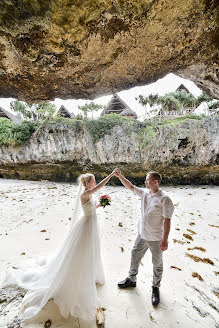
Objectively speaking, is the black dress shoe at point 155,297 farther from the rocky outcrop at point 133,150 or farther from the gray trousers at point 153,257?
the rocky outcrop at point 133,150

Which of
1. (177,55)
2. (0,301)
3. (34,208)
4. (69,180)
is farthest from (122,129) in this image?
(0,301)

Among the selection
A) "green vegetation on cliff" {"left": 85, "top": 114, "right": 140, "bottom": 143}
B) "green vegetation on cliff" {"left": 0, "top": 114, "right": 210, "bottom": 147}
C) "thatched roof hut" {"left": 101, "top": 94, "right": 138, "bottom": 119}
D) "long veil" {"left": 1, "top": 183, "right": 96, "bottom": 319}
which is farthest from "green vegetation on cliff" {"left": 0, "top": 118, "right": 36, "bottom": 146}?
"long veil" {"left": 1, "top": 183, "right": 96, "bottom": 319}

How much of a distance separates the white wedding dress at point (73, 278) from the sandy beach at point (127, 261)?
109mm

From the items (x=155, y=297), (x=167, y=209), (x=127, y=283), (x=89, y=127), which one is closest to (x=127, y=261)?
(x=127, y=283)

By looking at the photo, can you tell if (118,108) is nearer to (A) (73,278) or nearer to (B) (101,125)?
(B) (101,125)

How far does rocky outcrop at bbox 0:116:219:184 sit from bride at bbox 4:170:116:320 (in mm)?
9563

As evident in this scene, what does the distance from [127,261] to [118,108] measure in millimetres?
18447

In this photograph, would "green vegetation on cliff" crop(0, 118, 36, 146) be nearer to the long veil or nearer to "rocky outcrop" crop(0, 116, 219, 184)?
"rocky outcrop" crop(0, 116, 219, 184)

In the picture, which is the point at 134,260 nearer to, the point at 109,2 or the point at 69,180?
the point at 109,2

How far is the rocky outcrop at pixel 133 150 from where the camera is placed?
10.9 meters

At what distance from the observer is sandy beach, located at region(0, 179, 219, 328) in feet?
6.24

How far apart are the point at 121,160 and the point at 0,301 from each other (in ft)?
33.8

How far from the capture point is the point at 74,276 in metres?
2.08

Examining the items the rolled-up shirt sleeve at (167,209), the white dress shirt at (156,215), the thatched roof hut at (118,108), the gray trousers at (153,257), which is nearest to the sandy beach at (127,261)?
the gray trousers at (153,257)
